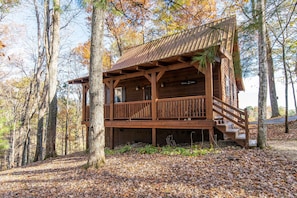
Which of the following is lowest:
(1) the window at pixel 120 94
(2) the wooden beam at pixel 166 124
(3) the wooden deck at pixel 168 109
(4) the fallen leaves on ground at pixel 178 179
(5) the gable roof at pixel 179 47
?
(4) the fallen leaves on ground at pixel 178 179

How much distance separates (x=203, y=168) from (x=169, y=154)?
1.97 meters

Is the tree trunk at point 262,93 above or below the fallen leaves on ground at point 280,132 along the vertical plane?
above

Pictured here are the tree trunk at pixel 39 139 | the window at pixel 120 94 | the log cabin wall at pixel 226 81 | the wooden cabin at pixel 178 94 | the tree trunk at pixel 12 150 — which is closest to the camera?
the wooden cabin at pixel 178 94

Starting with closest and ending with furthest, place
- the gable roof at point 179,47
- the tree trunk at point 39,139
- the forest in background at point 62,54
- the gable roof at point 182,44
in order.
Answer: the gable roof at point 179,47 < the gable roof at point 182,44 < the forest in background at point 62,54 < the tree trunk at point 39,139

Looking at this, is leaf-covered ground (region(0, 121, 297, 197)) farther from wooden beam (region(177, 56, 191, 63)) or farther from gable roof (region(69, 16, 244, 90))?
gable roof (region(69, 16, 244, 90))

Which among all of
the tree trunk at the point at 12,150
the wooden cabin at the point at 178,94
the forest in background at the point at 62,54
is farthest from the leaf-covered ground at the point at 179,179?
the tree trunk at the point at 12,150

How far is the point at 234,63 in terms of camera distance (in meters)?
13.2

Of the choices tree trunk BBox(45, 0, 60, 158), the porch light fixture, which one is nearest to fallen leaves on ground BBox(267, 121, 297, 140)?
the porch light fixture

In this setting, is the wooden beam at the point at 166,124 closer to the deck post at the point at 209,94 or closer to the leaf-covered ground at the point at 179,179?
the deck post at the point at 209,94

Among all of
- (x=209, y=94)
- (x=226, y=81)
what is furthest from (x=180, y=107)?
(x=226, y=81)

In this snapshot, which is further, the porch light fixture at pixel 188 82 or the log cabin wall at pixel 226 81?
A: the porch light fixture at pixel 188 82

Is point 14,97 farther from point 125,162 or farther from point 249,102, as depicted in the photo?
point 249,102

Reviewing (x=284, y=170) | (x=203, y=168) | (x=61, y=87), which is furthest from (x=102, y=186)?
(x=61, y=87)

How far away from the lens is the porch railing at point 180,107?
7457 mm
